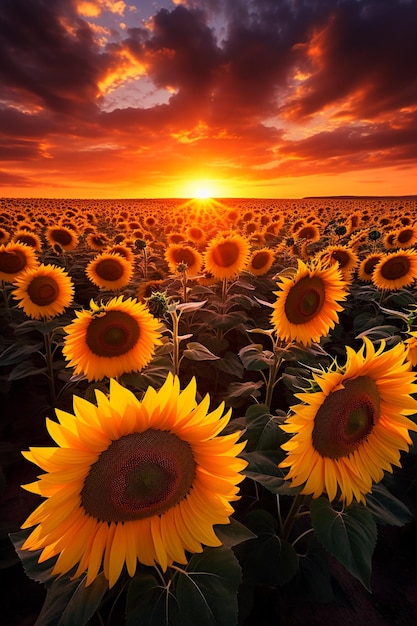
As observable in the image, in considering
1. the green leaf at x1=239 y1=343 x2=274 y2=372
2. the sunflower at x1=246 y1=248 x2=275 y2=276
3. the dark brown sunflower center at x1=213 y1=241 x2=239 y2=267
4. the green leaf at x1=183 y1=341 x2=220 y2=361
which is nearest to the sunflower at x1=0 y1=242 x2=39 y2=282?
the dark brown sunflower center at x1=213 y1=241 x2=239 y2=267

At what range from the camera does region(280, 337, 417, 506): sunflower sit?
1.46 m

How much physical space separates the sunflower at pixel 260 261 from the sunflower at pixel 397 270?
2156 millimetres

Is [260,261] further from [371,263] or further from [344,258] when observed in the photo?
[371,263]

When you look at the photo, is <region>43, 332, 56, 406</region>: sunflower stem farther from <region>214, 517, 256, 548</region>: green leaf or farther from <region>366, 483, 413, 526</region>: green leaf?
<region>366, 483, 413, 526</region>: green leaf

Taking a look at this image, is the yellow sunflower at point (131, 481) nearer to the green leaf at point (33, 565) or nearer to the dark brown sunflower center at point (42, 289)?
the green leaf at point (33, 565)

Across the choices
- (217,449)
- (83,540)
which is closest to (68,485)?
(83,540)

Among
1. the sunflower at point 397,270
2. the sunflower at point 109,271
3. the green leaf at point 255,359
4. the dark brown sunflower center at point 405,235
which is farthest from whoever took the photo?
the dark brown sunflower center at point 405,235

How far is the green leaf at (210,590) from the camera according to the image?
59.8 inches

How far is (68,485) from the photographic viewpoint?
47.1 inches

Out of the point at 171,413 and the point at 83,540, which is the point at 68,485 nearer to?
the point at 83,540

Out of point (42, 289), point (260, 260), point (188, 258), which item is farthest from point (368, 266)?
point (42, 289)

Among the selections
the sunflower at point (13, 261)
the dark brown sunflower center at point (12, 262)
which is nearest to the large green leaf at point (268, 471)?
the sunflower at point (13, 261)

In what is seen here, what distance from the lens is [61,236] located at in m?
10.5

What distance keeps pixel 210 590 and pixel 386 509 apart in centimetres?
102
